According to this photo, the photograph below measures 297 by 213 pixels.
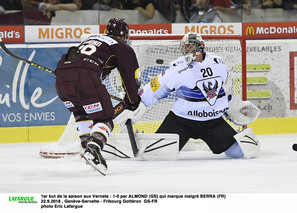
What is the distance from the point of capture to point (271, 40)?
7285 millimetres

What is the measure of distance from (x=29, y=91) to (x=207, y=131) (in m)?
2.43

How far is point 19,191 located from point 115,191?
1.63ft

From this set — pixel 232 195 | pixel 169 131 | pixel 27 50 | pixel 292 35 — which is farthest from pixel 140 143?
pixel 292 35

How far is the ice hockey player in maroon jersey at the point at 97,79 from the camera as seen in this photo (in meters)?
4.36

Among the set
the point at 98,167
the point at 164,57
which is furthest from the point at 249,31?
the point at 98,167

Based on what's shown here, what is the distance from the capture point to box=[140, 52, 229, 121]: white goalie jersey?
505 centimetres

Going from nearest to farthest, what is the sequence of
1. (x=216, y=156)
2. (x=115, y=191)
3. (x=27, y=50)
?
(x=115, y=191) → (x=216, y=156) → (x=27, y=50)

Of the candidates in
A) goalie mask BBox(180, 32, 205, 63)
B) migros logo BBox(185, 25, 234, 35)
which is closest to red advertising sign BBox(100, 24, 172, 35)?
migros logo BBox(185, 25, 234, 35)

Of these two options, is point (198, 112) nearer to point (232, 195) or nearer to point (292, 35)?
point (232, 195)

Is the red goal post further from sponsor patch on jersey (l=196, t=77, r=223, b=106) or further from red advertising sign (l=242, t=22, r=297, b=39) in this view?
red advertising sign (l=242, t=22, r=297, b=39)

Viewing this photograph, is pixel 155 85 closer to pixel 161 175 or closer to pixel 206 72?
pixel 206 72

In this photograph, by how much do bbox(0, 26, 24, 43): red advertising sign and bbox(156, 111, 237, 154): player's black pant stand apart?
2.46 meters

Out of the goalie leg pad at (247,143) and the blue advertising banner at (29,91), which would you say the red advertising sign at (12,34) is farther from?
the goalie leg pad at (247,143)

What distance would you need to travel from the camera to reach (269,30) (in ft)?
24.4
